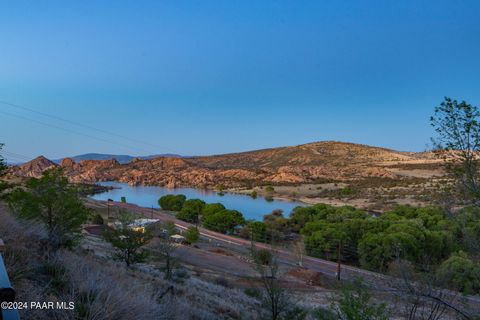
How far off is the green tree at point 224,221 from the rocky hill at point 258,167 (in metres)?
57.1

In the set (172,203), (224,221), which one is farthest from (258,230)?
(172,203)

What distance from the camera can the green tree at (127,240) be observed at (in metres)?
18.3

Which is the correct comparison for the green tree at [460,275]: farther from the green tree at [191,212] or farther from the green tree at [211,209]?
the green tree at [191,212]

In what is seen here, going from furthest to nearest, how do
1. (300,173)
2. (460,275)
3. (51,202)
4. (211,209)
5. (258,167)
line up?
(258,167) < (300,173) < (211,209) < (460,275) < (51,202)

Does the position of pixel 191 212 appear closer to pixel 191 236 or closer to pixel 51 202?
pixel 191 236

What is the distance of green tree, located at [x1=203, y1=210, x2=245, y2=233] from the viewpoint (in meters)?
52.4

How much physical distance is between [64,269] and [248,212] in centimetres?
6607

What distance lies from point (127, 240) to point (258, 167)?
426 ft

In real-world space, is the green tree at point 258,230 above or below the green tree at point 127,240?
below

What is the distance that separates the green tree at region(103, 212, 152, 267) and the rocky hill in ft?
298

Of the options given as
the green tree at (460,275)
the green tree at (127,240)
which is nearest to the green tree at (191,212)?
the green tree at (127,240)

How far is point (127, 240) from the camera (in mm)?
18672

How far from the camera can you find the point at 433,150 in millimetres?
8211

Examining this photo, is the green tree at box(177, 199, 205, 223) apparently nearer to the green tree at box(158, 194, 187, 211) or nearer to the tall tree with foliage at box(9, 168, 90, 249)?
the green tree at box(158, 194, 187, 211)
